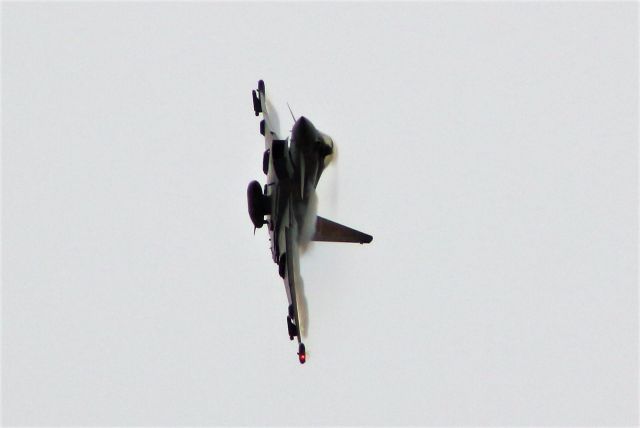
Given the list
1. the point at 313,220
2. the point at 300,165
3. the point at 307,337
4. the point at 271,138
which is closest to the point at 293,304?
the point at 307,337

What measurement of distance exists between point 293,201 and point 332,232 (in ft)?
4.58

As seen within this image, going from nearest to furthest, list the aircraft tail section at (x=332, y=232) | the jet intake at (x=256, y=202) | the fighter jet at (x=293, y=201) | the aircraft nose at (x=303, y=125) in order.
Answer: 1. the aircraft nose at (x=303, y=125)
2. the fighter jet at (x=293, y=201)
3. the aircraft tail section at (x=332, y=232)
4. the jet intake at (x=256, y=202)

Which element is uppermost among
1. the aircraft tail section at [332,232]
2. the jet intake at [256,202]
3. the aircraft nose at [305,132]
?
the aircraft nose at [305,132]

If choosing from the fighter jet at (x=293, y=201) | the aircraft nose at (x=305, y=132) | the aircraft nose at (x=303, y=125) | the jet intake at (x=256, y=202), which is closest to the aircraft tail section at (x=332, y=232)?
the fighter jet at (x=293, y=201)

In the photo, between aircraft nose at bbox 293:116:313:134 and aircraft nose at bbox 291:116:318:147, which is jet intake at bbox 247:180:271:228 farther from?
aircraft nose at bbox 293:116:313:134

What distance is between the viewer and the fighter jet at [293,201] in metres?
17.4

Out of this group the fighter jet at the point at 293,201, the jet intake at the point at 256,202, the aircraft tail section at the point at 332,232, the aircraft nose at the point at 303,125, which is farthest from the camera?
the jet intake at the point at 256,202

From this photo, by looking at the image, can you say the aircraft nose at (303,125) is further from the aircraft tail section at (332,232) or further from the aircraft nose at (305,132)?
the aircraft tail section at (332,232)

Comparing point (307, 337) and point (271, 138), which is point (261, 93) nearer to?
point (271, 138)

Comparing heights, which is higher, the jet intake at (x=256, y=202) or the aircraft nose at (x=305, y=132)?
the aircraft nose at (x=305, y=132)

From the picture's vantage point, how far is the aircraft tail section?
58.9 feet

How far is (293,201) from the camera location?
724 inches

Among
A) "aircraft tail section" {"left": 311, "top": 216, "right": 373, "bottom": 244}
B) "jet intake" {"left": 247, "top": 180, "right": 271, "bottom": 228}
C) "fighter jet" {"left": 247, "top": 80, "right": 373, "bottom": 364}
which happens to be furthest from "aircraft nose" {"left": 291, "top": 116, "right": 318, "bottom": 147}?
"jet intake" {"left": 247, "top": 180, "right": 271, "bottom": 228}

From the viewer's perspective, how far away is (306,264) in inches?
703
